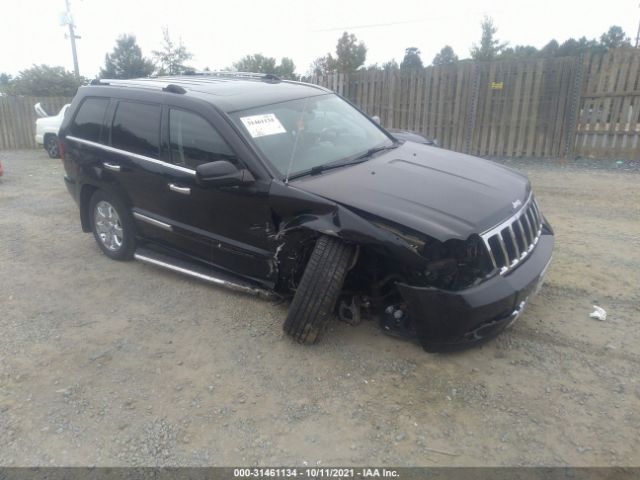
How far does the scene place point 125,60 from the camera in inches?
1234

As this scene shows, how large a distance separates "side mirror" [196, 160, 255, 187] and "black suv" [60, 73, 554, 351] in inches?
0.4

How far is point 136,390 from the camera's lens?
324 centimetres

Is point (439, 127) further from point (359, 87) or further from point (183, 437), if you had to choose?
point (183, 437)

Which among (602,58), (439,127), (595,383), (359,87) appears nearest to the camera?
(595,383)

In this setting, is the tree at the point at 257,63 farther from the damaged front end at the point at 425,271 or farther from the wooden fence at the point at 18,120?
the damaged front end at the point at 425,271

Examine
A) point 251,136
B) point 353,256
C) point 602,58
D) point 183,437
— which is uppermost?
point 602,58

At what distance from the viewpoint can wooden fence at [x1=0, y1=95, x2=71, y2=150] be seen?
15.1m

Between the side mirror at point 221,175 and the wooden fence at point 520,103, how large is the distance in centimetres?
824

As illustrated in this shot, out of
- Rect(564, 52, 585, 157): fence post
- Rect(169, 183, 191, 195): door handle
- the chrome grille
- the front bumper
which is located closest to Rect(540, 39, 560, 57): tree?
Rect(564, 52, 585, 157): fence post

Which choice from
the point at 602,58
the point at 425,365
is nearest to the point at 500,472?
the point at 425,365

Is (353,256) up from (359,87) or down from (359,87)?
down

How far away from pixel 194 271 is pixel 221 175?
4.03 feet

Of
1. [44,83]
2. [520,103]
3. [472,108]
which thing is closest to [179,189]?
[472,108]

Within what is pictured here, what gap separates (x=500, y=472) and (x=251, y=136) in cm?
278
